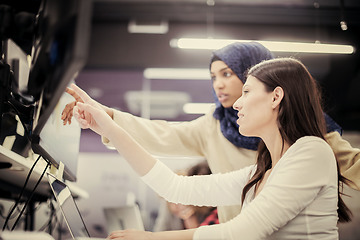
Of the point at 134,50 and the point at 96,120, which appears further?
the point at 134,50

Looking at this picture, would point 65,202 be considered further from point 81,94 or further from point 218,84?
point 218,84

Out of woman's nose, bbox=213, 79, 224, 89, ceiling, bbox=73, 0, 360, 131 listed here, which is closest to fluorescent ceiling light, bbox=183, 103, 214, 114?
Result: ceiling, bbox=73, 0, 360, 131

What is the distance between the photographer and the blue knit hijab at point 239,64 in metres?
1.25

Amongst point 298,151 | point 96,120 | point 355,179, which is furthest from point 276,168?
point 96,120

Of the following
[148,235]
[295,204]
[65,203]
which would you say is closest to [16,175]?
[65,203]

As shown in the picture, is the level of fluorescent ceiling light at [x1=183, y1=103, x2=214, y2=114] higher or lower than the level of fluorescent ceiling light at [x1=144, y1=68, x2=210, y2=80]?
lower

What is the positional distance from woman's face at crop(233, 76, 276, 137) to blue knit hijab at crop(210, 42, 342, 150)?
9.7 inches

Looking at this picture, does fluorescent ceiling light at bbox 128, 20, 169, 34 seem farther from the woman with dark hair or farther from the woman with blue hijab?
the woman with dark hair

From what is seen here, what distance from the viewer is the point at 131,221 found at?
4.81 feet

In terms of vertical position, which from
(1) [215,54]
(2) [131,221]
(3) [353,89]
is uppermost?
(1) [215,54]

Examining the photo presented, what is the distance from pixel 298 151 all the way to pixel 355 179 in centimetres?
36

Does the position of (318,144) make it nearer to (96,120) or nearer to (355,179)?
(355,179)

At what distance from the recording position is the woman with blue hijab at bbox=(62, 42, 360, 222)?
1.26m

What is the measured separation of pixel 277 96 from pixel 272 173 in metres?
0.20
